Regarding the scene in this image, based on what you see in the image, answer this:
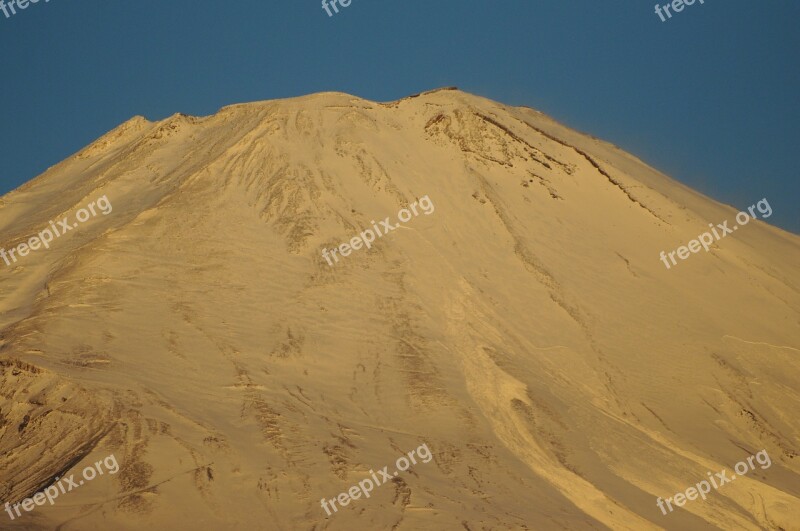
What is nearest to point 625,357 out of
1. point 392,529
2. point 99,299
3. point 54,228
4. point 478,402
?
point 478,402

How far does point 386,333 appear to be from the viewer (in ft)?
67.5

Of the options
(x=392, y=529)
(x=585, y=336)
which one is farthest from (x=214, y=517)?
(x=585, y=336)

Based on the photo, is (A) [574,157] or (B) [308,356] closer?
(B) [308,356]

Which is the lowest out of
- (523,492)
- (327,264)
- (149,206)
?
(523,492)

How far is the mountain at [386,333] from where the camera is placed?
605 inches

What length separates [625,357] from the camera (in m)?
22.2

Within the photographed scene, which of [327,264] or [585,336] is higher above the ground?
[327,264]

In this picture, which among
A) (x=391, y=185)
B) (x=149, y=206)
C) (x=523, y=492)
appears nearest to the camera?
(x=523, y=492)

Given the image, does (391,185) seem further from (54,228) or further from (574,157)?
(54,228)

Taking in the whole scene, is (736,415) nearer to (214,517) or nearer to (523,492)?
(523,492)

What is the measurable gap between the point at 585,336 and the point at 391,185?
638cm

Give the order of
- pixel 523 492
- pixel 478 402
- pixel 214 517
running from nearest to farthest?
pixel 214 517
pixel 523 492
pixel 478 402

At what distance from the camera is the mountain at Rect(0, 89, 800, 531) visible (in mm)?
15359

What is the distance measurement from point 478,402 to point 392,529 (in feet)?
16.2
